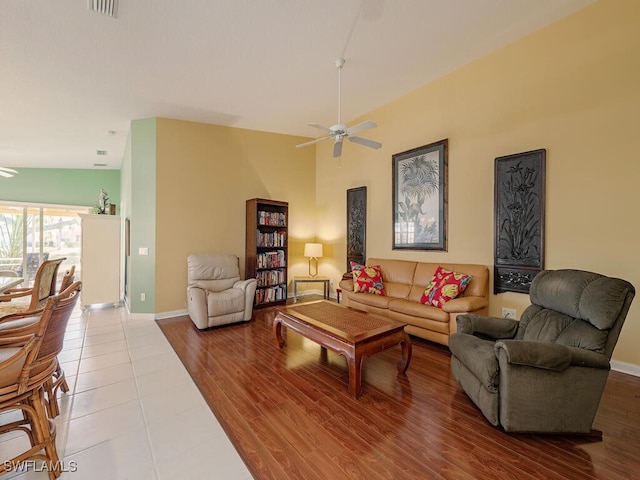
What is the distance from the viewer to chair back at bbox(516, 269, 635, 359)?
71.2 inches

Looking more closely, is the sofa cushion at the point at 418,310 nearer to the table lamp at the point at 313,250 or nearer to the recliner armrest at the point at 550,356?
the recliner armrest at the point at 550,356

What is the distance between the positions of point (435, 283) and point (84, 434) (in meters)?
3.62

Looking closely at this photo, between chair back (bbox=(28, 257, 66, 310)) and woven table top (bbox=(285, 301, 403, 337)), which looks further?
woven table top (bbox=(285, 301, 403, 337))

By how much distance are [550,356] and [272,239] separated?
4.51 meters

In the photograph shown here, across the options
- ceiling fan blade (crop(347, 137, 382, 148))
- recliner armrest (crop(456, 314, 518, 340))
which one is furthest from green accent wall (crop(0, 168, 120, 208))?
recliner armrest (crop(456, 314, 518, 340))

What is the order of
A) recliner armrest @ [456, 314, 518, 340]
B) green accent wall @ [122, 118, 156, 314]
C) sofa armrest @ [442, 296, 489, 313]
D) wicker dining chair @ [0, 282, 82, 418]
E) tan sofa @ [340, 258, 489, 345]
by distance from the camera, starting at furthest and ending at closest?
green accent wall @ [122, 118, 156, 314] → tan sofa @ [340, 258, 489, 345] → sofa armrest @ [442, 296, 489, 313] → recliner armrest @ [456, 314, 518, 340] → wicker dining chair @ [0, 282, 82, 418]

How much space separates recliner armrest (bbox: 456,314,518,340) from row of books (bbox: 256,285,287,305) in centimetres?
361

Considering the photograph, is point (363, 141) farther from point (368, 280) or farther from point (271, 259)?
point (271, 259)

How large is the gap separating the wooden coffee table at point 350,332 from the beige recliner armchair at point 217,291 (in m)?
1.16

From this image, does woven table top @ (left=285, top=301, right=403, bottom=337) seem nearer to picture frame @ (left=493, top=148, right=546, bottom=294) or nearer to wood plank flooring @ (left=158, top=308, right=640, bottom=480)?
wood plank flooring @ (left=158, top=308, right=640, bottom=480)

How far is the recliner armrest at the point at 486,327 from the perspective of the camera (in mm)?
2412

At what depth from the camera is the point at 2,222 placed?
21.8ft

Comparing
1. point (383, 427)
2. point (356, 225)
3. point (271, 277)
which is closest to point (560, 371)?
point (383, 427)

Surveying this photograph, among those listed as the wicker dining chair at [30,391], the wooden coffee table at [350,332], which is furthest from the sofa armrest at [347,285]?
the wicker dining chair at [30,391]
